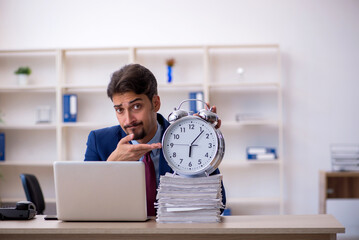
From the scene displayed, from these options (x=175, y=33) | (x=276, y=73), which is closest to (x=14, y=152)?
(x=175, y=33)

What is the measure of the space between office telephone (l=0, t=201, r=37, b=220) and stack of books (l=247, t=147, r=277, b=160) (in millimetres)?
3329

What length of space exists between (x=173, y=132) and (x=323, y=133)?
379cm

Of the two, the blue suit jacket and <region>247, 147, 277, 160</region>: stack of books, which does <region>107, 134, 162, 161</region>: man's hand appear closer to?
the blue suit jacket

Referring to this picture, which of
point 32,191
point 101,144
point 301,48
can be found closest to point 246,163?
point 301,48

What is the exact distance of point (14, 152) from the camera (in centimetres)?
548

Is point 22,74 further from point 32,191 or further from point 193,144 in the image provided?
point 193,144

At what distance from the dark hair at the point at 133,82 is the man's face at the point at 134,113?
0.02 metres

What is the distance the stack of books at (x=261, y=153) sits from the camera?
504cm

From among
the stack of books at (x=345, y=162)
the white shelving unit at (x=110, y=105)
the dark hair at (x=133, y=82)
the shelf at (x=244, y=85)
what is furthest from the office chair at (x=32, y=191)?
the stack of books at (x=345, y=162)

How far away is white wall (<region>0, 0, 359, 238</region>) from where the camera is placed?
535cm

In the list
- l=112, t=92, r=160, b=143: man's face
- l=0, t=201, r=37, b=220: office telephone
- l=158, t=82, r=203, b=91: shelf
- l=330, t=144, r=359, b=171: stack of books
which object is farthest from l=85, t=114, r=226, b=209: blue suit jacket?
l=330, t=144, r=359, b=171: stack of books

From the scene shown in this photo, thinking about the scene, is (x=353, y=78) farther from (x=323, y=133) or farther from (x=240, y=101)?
(x=240, y=101)

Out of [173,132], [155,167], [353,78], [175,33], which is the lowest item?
[155,167]

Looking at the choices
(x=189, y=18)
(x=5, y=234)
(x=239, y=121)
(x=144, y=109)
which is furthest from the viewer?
(x=189, y=18)
